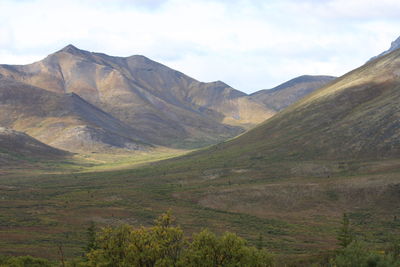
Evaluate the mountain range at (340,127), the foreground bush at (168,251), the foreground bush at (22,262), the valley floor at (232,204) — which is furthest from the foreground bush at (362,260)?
the mountain range at (340,127)

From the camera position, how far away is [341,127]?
484 feet

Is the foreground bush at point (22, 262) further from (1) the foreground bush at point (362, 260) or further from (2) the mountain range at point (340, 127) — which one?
(2) the mountain range at point (340, 127)

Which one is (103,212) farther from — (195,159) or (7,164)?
(7,164)

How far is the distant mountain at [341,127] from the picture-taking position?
132000mm

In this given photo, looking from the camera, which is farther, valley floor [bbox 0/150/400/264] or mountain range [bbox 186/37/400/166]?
mountain range [bbox 186/37/400/166]

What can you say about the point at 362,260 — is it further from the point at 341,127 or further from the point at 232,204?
the point at 341,127

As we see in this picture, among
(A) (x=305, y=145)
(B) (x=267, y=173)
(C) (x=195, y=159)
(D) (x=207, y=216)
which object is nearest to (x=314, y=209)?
(D) (x=207, y=216)

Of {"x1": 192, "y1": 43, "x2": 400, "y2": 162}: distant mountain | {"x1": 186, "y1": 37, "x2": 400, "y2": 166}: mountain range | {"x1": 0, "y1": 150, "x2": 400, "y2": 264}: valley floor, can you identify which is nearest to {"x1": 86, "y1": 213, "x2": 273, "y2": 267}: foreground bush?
{"x1": 0, "y1": 150, "x2": 400, "y2": 264}: valley floor

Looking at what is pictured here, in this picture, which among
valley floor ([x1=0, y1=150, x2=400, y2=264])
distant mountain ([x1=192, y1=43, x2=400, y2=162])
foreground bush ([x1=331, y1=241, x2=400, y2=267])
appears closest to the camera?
foreground bush ([x1=331, y1=241, x2=400, y2=267])

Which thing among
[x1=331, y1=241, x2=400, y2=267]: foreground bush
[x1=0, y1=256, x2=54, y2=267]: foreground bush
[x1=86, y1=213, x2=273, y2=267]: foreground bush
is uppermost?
[x1=86, y1=213, x2=273, y2=267]: foreground bush

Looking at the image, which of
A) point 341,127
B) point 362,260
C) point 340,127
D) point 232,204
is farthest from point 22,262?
point 340,127

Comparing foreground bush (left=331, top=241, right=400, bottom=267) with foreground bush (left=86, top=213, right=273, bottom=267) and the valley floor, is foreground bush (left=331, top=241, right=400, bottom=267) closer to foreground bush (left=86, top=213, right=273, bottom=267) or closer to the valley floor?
foreground bush (left=86, top=213, right=273, bottom=267)

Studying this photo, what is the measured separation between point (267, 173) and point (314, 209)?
32932mm

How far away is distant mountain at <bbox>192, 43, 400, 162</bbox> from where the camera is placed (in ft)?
433
